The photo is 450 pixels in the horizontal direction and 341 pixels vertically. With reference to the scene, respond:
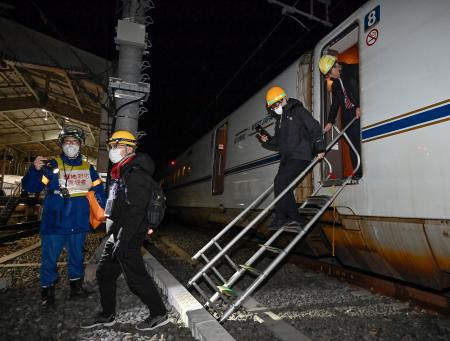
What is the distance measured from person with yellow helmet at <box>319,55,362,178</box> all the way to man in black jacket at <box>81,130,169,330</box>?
8.64ft

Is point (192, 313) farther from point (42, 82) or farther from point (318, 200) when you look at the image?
point (42, 82)

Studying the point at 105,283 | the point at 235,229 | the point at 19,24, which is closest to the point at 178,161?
the point at 235,229

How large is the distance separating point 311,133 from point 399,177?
102cm

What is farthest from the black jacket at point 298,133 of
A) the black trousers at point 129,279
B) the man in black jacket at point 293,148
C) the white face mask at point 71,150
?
the white face mask at point 71,150

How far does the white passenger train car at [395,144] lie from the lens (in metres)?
2.78

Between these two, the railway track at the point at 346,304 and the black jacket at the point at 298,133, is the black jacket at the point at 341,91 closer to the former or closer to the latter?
the black jacket at the point at 298,133

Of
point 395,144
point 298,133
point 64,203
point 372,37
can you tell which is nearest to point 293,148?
point 298,133

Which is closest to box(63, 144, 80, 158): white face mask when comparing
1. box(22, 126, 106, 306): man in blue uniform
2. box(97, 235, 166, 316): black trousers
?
box(22, 126, 106, 306): man in blue uniform

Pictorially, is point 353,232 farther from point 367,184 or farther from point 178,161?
point 178,161

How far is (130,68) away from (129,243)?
354 centimetres

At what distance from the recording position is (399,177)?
3.09 metres

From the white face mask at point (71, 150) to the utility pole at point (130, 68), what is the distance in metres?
1.35

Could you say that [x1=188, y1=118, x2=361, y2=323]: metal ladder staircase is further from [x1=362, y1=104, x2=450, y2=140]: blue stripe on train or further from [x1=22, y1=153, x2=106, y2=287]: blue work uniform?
[x1=22, y1=153, x2=106, y2=287]: blue work uniform

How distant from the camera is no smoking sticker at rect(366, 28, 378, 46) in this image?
11.7 feet
